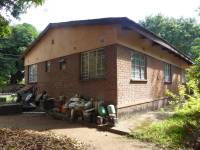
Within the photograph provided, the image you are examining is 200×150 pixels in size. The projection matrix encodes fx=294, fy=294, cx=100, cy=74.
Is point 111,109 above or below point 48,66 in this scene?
below

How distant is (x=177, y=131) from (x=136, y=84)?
4.74 metres

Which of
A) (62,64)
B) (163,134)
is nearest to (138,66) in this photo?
(62,64)

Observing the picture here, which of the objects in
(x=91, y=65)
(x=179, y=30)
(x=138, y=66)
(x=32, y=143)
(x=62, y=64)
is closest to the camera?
(x=32, y=143)

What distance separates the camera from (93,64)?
47.4ft

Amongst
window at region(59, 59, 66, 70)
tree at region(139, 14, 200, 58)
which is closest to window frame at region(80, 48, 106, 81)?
window at region(59, 59, 66, 70)

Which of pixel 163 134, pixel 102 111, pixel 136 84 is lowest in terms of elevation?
pixel 163 134

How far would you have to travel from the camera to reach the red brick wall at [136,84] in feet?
43.0

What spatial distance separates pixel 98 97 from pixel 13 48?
103 feet

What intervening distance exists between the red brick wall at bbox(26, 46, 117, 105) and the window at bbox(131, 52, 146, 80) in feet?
5.77

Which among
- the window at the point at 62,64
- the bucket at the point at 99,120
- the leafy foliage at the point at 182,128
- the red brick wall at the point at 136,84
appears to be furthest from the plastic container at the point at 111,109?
the window at the point at 62,64

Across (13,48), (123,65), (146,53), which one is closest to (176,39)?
(13,48)

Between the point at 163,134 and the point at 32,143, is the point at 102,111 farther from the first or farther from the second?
the point at 32,143

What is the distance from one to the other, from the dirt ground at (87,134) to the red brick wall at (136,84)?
225cm

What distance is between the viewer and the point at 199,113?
28.9 feet
